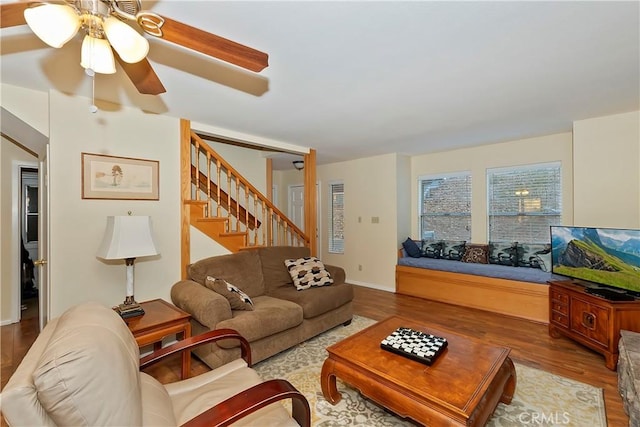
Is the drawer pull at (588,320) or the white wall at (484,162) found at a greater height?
the white wall at (484,162)

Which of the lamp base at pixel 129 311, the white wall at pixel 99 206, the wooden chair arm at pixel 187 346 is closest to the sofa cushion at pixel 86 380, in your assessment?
the wooden chair arm at pixel 187 346

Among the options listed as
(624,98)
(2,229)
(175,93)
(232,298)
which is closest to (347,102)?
(175,93)

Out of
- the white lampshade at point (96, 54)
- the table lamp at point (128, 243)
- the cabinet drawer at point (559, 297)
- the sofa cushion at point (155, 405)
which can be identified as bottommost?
the cabinet drawer at point (559, 297)

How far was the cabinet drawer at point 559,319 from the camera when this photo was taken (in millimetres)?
2904

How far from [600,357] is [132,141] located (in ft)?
16.0

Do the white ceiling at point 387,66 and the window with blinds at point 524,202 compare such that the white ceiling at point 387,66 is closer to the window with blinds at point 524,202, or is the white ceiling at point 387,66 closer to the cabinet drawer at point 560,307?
the window with blinds at point 524,202

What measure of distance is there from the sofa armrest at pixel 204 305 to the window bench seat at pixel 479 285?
3250 millimetres

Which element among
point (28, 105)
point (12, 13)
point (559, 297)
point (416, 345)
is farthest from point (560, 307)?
point (28, 105)

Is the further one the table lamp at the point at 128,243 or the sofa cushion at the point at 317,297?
the sofa cushion at the point at 317,297

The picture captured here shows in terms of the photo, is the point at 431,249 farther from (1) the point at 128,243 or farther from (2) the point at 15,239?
(2) the point at 15,239

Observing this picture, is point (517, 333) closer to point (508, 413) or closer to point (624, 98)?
point (508, 413)

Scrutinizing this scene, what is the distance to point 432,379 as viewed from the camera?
1617 mm

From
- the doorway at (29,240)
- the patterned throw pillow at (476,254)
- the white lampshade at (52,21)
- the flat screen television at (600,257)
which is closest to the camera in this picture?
the white lampshade at (52,21)

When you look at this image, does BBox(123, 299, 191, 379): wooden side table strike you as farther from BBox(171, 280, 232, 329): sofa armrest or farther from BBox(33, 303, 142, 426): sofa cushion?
BBox(33, 303, 142, 426): sofa cushion
